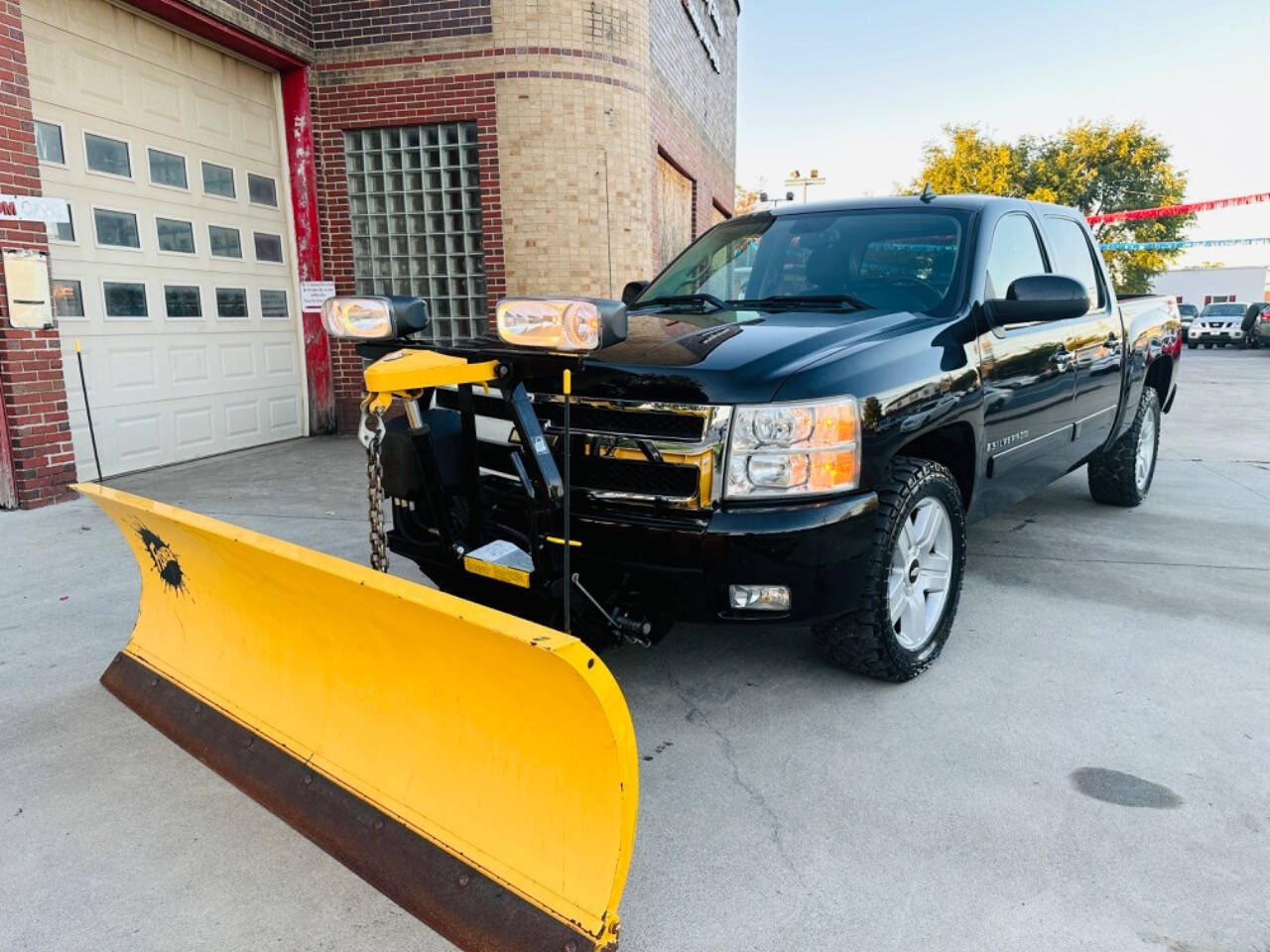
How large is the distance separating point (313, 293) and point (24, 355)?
11.2ft

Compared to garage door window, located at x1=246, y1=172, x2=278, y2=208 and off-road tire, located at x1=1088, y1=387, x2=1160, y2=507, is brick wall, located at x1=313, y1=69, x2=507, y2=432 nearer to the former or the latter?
garage door window, located at x1=246, y1=172, x2=278, y2=208

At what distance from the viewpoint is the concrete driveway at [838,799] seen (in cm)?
220

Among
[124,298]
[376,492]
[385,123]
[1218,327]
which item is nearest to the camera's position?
[376,492]

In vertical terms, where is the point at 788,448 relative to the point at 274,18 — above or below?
below

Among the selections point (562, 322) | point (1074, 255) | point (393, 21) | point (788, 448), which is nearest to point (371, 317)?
point (562, 322)

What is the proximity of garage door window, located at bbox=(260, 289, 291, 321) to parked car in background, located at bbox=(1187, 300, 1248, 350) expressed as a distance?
31.0 m

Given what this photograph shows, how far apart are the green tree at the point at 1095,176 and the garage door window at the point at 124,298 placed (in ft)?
117

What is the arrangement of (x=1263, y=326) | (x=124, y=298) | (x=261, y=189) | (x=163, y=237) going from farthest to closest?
(x=1263, y=326)
(x=261, y=189)
(x=163, y=237)
(x=124, y=298)

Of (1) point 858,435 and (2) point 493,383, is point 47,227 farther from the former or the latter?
(1) point 858,435

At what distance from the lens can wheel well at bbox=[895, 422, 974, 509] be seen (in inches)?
140

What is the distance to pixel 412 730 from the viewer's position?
244 cm

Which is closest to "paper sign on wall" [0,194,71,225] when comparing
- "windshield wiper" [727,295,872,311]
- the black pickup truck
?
the black pickup truck

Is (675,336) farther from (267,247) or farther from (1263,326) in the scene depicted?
(1263,326)

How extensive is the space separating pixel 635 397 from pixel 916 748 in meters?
1.50
